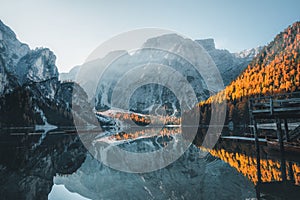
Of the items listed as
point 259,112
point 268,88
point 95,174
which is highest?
point 268,88

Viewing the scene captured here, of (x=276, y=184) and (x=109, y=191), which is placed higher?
(x=276, y=184)

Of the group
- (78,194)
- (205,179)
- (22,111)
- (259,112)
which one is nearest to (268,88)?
(259,112)

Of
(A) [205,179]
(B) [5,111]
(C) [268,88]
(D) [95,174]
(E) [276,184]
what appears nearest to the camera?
(E) [276,184]

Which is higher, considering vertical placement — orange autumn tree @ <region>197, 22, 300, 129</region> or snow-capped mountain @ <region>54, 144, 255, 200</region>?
orange autumn tree @ <region>197, 22, 300, 129</region>

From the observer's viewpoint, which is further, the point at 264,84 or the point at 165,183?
the point at 264,84

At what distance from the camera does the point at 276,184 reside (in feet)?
38.3

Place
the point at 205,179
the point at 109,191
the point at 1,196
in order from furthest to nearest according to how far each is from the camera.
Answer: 1. the point at 205,179
2. the point at 109,191
3. the point at 1,196

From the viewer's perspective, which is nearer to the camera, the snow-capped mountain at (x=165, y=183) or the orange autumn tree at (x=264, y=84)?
the snow-capped mountain at (x=165, y=183)

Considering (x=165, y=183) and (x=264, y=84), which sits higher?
(x=264, y=84)

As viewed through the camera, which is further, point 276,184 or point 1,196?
point 276,184

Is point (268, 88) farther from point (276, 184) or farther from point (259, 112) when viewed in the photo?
point (276, 184)

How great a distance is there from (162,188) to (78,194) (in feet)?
17.3

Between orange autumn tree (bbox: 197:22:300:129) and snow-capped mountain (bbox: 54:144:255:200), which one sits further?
orange autumn tree (bbox: 197:22:300:129)

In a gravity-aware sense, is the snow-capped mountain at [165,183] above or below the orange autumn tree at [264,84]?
below
